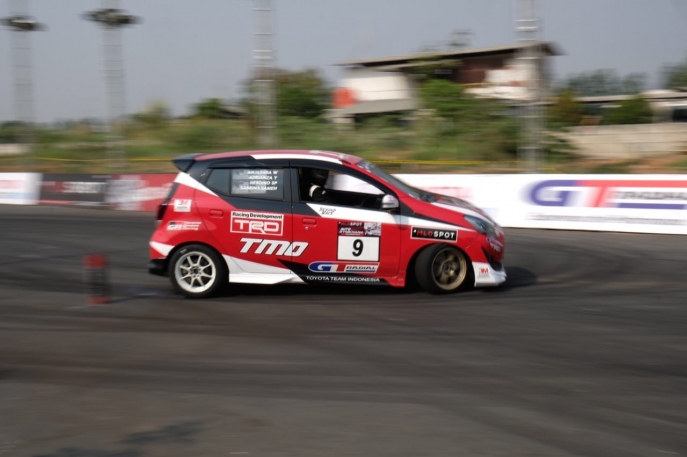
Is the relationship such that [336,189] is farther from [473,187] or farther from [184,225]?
[473,187]

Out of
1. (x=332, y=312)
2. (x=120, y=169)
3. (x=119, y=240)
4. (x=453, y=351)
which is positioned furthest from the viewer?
(x=120, y=169)

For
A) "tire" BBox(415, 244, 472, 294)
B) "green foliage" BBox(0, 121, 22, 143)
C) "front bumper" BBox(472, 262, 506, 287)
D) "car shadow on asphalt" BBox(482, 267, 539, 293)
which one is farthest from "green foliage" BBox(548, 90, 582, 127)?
"tire" BBox(415, 244, 472, 294)

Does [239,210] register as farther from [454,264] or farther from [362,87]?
[362,87]

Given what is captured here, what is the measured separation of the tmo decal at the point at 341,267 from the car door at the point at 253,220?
28 cm

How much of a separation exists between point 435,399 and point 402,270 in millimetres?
3537

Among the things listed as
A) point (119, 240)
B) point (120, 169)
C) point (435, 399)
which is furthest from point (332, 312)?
point (120, 169)

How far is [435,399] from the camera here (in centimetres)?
546

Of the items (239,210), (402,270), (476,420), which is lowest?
(476,420)

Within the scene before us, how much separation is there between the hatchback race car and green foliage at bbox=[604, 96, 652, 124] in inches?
1424

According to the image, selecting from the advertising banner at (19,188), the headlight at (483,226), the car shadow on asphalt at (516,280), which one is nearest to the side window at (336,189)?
the headlight at (483,226)

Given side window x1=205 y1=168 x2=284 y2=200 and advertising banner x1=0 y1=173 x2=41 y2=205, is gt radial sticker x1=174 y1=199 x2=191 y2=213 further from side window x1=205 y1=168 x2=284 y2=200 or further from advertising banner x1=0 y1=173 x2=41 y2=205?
advertising banner x1=0 y1=173 x2=41 y2=205

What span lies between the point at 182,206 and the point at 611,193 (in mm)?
9491

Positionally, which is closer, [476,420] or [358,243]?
[476,420]

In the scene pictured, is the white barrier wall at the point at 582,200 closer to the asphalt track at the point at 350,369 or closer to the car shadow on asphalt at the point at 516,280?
the asphalt track at the point at 350,369
